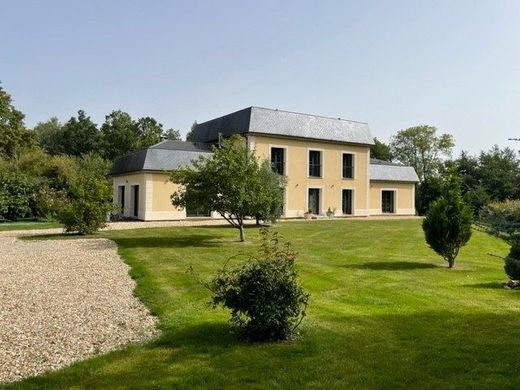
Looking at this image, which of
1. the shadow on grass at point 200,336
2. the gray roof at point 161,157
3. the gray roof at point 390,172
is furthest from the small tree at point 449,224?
the gray roof at point 390,172

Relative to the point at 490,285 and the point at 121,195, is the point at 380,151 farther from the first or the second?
the point at 490,285

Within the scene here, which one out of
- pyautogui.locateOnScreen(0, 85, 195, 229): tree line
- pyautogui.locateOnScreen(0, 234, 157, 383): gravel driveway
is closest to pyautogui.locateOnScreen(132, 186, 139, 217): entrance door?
pyautogui.locateOnScreen(0, 85, 195, 229): tree line

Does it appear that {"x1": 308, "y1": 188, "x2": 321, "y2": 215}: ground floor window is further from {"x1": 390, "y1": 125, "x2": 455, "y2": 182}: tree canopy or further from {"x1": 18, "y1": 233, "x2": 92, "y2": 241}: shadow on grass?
{"x1": 390, "y1": 125, "x2": 455, "y2": 182}: tree canopy

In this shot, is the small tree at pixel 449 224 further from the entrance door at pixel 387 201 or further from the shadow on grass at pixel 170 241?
the entrance door at pixel 387 201

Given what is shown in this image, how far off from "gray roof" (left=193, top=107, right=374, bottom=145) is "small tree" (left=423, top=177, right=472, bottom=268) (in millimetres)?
21205

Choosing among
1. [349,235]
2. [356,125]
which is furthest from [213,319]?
[356,125]

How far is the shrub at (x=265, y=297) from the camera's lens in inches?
233

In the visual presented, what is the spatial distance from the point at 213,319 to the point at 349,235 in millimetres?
14851

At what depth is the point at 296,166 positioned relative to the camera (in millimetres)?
35531

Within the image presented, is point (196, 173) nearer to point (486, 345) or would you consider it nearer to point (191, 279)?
point (191, 279)

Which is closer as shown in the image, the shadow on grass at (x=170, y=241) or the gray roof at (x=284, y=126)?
the shadow on grass at (x=170, y=241)

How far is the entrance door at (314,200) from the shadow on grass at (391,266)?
23.0 m

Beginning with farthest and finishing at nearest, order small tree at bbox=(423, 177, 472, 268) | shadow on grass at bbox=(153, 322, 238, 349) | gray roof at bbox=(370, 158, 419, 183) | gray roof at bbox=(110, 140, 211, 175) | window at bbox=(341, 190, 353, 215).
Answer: gray roof at bbox=(370, 158, 419, 183)
window at bbox=(341, 190, 353, 215)
gray roof at bbox=(110, 140, 211, 175)
small tree at bbox=(423, 177, 472, 268)
shadow on grass at bbox=(153, 322, 238, 349)

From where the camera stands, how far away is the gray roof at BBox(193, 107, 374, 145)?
3394 centimetres
